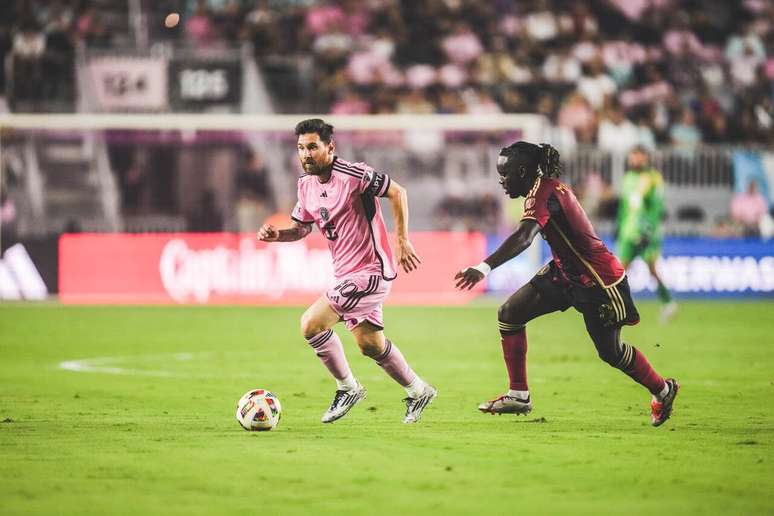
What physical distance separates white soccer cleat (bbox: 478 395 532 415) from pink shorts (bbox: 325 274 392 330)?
117 centimetres

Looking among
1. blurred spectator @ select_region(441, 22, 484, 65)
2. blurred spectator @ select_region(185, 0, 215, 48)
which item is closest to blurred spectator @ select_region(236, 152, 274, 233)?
blurred spectator @ select_region(185, 0, 215, 48)

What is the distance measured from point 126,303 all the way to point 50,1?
309 inches

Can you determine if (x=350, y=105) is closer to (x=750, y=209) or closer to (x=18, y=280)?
(x=18, y=280)

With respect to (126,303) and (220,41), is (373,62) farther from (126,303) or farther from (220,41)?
(126,303)

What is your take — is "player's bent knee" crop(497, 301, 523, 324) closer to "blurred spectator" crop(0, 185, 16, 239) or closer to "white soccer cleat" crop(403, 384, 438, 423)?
"white soccer cleat" crop(403, 384, 438, 423)

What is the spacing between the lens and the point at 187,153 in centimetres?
2494

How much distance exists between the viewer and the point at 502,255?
8.96 metres

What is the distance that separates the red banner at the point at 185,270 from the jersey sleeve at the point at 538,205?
46.1 ft

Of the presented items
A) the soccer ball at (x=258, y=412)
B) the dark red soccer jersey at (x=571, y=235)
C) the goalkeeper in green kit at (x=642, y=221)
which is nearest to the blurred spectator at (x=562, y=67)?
the goalkeeper in green kit at (x=642, y=221)

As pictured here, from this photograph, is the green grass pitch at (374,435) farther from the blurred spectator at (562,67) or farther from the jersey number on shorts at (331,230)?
the blurred spectator at (562,67)

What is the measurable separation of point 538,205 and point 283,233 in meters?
1.89

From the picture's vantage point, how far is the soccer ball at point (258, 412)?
30.3 feet

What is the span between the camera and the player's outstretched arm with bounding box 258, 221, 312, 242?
9.62m

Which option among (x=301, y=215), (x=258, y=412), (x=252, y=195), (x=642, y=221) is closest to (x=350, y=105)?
(x=252, y=195)
